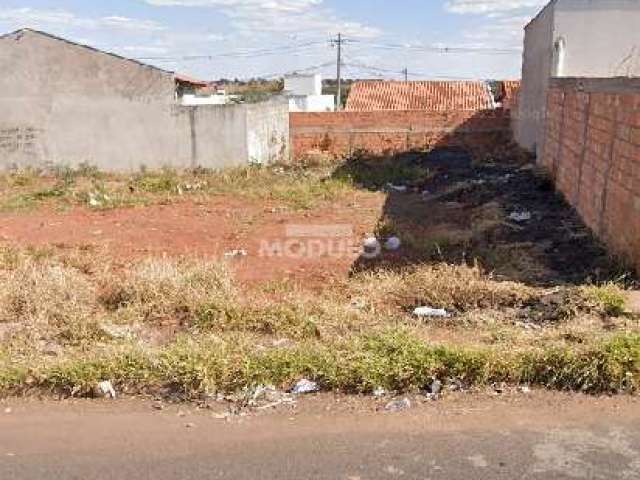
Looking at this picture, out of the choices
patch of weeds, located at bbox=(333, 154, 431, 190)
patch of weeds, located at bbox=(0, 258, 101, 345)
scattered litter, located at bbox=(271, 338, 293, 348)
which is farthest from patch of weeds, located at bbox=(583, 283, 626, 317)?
patch of weeds, located at bbox=(333, 154, 431, 190)

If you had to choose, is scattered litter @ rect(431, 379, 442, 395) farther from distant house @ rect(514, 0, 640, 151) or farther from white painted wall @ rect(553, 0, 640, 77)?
white painted wall @ rect(553, 0, 640, 77)

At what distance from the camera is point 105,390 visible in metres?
3.49

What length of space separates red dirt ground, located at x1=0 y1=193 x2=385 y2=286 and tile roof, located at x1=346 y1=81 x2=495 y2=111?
55.5ft

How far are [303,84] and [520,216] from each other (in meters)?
40.6

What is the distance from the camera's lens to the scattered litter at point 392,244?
7529mm

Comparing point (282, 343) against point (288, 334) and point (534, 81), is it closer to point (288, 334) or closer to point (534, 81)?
point (288, 334)

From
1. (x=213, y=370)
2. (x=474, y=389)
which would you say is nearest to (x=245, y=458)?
(x=213, y=370)

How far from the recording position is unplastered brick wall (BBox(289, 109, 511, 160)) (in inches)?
Result: 703

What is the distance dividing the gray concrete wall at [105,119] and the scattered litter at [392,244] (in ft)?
27.6

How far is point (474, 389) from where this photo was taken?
11.4 feet

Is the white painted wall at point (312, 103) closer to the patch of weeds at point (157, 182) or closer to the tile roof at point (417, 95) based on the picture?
the tile roof at point (417, 95)

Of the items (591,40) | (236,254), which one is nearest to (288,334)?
(236,254)

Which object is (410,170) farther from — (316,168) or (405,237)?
(405,237)

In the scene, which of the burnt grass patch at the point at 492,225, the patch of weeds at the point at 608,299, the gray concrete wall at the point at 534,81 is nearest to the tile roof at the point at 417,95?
the gray concrete wall at the point at 534,81
